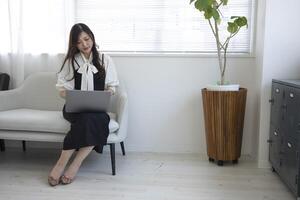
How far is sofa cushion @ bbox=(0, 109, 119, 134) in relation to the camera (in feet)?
8.55

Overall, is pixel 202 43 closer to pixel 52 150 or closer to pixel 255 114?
pixel 255 114

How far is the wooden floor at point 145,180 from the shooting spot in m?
2.25

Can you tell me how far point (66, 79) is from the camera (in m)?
2.72

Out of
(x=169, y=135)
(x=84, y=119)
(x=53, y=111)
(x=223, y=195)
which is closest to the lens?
(x=223, y=195)

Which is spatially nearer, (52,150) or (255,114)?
(255,114)

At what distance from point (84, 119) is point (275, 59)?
154cm

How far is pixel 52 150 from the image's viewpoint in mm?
3318

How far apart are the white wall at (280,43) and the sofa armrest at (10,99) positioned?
2.15 metres

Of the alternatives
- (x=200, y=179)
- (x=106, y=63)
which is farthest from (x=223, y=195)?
(x=106, y=63)

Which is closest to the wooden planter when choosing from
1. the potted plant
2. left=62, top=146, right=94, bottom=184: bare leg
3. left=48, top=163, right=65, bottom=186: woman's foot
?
the potted plant

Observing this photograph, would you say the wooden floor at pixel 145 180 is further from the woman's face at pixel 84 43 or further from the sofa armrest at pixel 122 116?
the woman's face at pixel 84 43

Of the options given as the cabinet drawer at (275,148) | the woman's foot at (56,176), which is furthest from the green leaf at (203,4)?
the woman's foot at (56,176)

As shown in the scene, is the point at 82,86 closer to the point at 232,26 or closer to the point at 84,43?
the point at 84,43

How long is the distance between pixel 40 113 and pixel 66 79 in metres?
0.39
